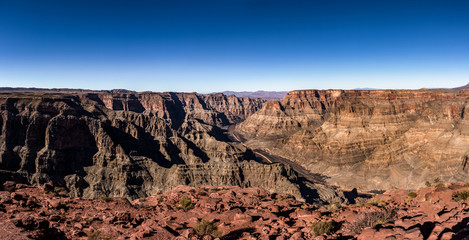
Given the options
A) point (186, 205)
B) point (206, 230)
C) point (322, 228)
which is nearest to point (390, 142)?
point (186, 205)

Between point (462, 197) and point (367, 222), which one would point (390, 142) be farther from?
point (367, 222)

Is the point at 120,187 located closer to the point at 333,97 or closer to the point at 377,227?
the point at 377,227

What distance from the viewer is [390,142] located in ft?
296

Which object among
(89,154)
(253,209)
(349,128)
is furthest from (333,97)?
(253,209)

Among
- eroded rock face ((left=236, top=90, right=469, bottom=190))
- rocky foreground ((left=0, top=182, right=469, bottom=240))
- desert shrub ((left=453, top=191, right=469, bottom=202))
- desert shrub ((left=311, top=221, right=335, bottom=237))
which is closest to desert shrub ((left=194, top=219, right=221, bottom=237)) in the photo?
rocky foreground ((left=0, top=182, right=469, bottom=240))

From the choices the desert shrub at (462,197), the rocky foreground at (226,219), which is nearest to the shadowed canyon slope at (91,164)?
the rocky foreground at (226,219)

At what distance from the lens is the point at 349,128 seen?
10138 cm

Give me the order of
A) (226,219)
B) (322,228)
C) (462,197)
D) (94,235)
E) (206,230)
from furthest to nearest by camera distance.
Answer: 1. (226,219)
2. (462,197)
3. (206,230)
4. (94,235)
5. (322,228)

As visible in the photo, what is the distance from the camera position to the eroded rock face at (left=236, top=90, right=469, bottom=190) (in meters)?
72.1

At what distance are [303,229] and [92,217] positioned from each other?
44.7ft

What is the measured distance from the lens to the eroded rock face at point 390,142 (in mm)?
72125

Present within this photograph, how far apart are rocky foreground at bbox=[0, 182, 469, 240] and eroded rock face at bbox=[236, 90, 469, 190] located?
6462 cm

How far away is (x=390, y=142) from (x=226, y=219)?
91.9 metres

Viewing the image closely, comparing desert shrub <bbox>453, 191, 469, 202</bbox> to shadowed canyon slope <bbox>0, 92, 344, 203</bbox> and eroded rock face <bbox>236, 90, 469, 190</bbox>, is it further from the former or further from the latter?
eroded rock face <bbox>236, 90, 469, 190</bbox>
